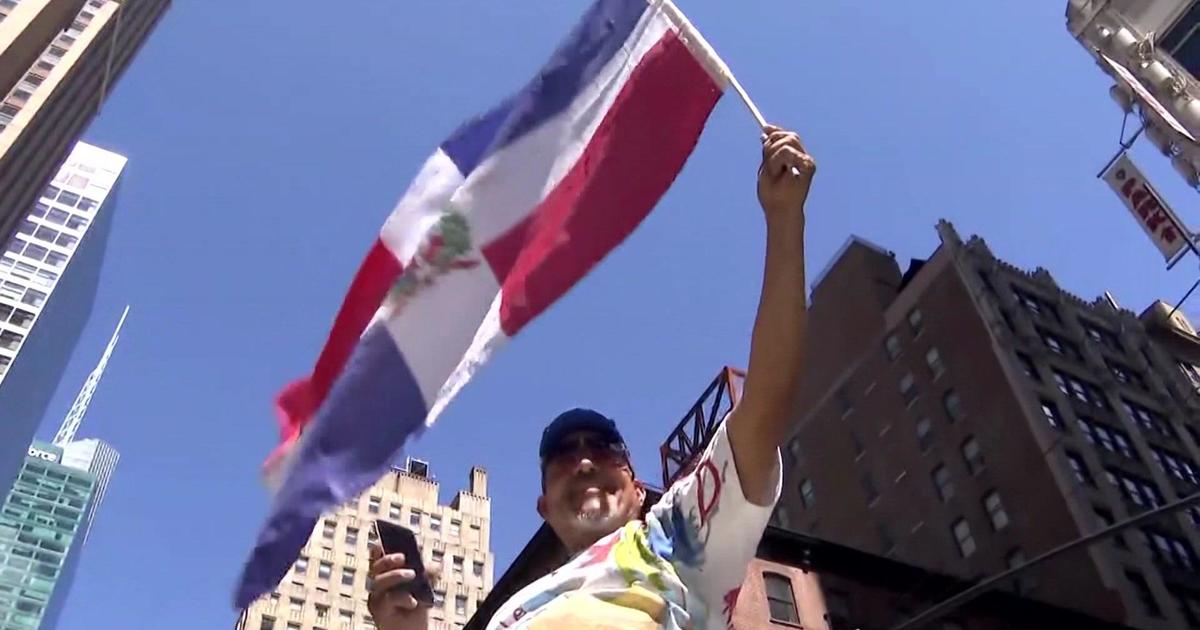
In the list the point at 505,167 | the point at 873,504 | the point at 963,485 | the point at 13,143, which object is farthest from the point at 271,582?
the point at 873,504

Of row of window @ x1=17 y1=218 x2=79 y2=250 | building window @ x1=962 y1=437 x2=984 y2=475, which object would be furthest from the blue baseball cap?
row of window @ x1=17 y1=218 x2=79 y2=250

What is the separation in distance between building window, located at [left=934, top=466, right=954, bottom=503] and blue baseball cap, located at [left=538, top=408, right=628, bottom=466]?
51771mm

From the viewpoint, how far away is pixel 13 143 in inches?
1746

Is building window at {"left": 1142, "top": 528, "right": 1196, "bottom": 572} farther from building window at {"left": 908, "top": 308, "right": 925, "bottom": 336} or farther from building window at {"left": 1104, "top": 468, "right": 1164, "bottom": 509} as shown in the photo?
building window at {"left": 908, "top": 308, "right": 925, "bottom": 336}

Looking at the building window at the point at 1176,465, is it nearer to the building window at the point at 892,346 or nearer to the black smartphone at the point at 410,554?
the building window at the point at 892,346

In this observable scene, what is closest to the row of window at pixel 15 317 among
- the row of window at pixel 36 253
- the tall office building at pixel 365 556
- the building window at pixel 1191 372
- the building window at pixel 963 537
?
the row of window at pixel 36 253

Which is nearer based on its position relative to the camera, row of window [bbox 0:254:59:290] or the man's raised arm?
the man's raised arm

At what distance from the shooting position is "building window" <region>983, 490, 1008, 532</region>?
164ft

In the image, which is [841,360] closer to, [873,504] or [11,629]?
[873,504]

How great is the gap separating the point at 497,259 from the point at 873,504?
53.5 meters

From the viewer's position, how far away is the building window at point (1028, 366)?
5478 centimetres

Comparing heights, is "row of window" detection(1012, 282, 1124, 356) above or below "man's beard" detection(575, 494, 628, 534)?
above

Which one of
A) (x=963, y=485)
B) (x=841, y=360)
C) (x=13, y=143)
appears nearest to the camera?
(x=13, y=143)

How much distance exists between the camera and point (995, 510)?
50.5 metres
